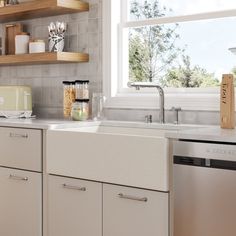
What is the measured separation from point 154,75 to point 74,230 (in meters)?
1.29

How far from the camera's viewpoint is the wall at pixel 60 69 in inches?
142

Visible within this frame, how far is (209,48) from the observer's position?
3168 millimetres

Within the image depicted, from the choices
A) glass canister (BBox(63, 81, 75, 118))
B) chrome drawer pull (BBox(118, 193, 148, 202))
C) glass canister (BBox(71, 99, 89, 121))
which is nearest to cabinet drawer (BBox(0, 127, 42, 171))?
glass canister (BBox(71, 99, 89, 121))

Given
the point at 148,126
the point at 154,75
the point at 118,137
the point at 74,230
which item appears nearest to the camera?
the point at 118,137

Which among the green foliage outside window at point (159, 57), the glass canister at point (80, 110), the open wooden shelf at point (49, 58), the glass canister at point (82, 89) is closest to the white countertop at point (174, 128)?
the glass canister at point (80, 110)

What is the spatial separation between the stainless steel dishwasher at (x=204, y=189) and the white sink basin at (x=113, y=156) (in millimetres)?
94

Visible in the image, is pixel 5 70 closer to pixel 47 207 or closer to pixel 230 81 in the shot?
pixel 47 207

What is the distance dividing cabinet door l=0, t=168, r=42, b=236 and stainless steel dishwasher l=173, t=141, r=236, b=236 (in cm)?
105

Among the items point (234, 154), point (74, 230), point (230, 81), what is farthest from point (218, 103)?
point (74, 230)

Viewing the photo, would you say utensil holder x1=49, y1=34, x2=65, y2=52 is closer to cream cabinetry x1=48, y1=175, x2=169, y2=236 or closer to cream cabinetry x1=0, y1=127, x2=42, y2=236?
cream cabinetry x1=0, y1=127, x2=42, y2=236

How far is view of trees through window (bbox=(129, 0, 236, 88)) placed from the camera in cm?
323

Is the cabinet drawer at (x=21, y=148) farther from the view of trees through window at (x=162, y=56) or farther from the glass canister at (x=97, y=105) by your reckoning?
the view of trees through window at (x=162, y=56)

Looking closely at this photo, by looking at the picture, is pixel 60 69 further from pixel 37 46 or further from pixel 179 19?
pixel 179 19

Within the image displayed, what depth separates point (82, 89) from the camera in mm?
3535
